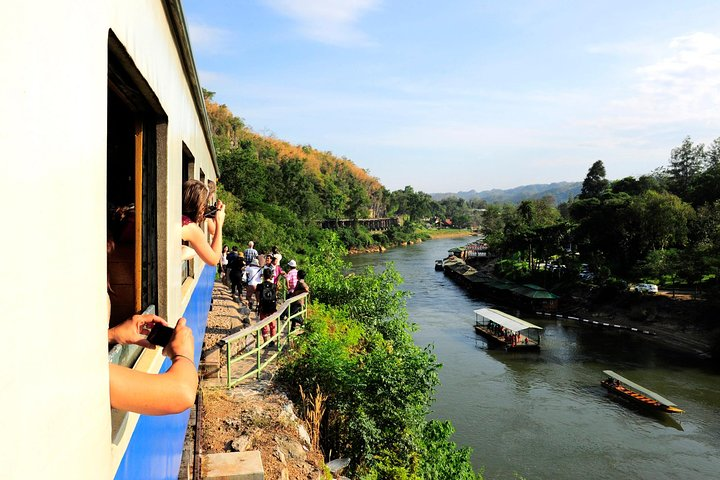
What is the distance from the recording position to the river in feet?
45.6

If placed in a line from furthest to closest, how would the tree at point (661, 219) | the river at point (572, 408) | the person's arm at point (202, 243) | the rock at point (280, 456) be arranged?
the tree at point (661, 219)
the river at point (572, 408)
the rock at point (280, 456)
the person's arm at point (202, 243)

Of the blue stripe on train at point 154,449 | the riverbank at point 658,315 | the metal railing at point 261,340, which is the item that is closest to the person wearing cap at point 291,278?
the metal railing at point 261,340

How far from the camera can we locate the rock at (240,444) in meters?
5.36

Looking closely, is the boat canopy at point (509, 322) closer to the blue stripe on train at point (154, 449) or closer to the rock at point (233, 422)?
the rock at point (233, 422)

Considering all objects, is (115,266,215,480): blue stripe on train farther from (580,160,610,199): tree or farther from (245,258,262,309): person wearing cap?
(580,160,610,199): tree

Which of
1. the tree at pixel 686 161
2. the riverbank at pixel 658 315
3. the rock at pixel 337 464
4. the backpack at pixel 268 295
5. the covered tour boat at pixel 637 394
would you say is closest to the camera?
the rock at pixel 337 464

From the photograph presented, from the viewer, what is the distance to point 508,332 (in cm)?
2467

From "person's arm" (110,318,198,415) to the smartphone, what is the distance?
0.54ft

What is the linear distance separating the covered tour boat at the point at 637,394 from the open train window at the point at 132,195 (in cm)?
1840

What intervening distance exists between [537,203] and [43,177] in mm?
53786

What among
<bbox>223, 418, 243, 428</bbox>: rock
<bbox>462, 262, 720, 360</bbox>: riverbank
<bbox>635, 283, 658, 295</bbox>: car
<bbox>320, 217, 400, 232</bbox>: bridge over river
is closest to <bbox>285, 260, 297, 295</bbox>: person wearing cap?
<bbox>223, 418, 243, 428</bbox>: rock

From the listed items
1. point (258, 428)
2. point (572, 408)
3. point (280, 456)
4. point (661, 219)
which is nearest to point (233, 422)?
point (258, 428)

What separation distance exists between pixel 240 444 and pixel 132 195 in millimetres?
3394

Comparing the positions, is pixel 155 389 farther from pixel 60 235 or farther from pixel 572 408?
pixel 572 408
